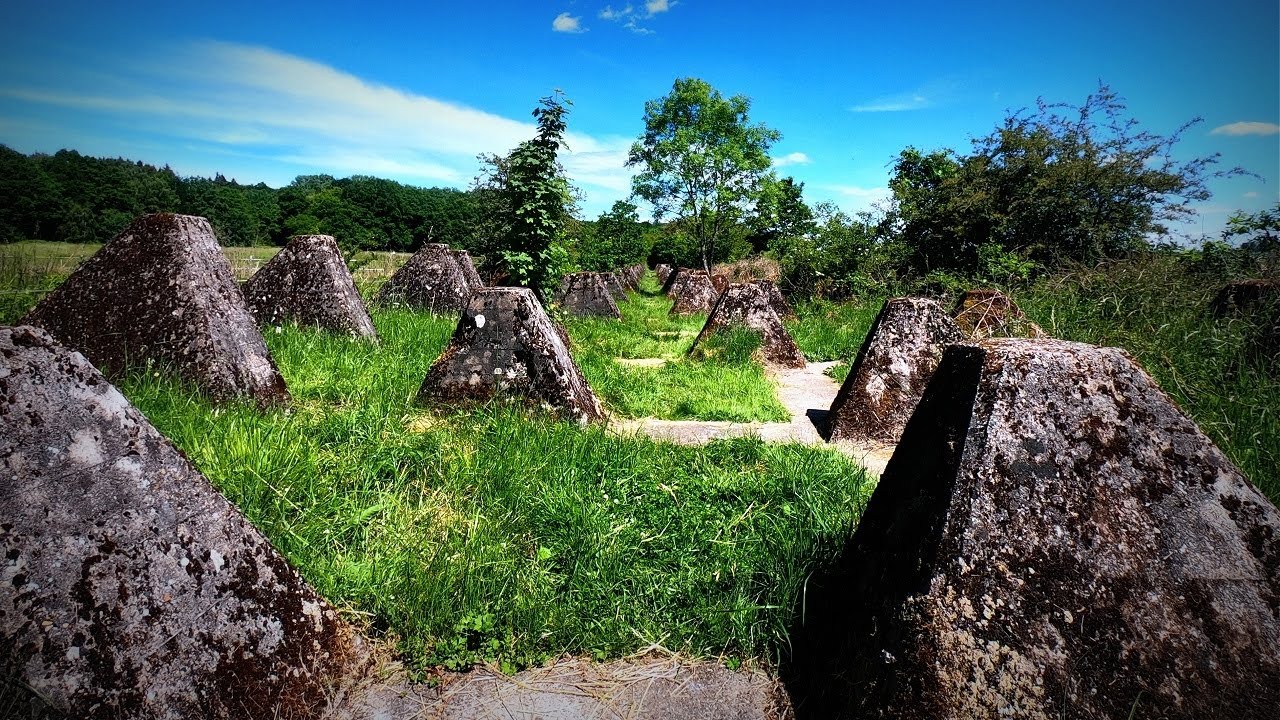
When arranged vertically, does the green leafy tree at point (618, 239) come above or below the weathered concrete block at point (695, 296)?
above

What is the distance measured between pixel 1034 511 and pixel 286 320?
7936mm

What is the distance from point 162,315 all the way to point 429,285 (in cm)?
625

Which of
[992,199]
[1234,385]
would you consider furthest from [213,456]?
[992,199]

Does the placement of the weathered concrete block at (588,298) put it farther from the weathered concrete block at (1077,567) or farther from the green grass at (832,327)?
the weathered concrete block at (1077,567)

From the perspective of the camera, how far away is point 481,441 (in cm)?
399

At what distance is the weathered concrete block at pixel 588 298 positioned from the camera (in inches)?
543

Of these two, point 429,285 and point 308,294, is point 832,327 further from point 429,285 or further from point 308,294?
point 308,294

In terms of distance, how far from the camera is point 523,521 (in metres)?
3.02

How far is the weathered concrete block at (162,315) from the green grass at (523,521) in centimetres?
24

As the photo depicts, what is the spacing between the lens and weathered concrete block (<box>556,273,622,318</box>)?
45.3 ft

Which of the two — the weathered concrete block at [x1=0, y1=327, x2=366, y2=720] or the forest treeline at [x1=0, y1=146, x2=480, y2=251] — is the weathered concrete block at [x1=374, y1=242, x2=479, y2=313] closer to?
the forest treeline at [x1=0, y1=146, x2=480, y2=251]

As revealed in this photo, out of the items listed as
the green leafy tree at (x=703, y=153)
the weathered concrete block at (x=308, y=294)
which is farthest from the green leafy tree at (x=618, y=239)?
the weathered concrete block at (x=308, y=294)

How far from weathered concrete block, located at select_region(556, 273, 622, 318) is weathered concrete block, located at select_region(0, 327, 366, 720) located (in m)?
12.0

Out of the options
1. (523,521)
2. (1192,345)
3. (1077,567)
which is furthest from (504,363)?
(1192,345)
